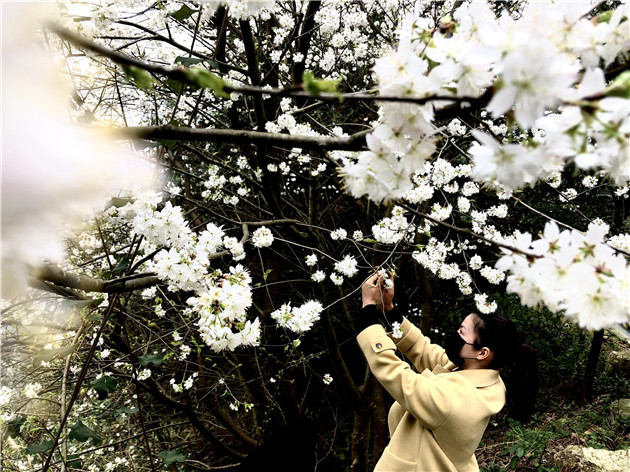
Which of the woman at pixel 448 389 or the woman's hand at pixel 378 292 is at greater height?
the woman's hand at pixel 378 292

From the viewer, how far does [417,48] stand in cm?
75

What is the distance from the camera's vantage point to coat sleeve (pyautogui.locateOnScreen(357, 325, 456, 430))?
5.90 feet

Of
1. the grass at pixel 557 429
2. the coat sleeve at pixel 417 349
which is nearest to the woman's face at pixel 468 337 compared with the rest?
the coat sleeve at pixel 417 349

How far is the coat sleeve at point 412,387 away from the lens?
70.8 inches

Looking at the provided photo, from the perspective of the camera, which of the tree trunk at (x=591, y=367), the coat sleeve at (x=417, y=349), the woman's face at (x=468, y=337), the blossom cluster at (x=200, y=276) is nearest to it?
the blossom cluster at (x=200, y=276)

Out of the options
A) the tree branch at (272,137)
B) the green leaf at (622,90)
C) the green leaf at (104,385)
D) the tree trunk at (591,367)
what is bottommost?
the tree trunk at (591,367)

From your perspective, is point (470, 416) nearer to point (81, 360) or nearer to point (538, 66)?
point (538, 66)

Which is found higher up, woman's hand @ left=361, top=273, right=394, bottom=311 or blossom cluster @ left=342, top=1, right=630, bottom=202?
woman's hand @ left=361, top=273, right=394, bottom=311

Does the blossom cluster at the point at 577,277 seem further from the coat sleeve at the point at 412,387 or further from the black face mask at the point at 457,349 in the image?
the black face mask at the point at 457,349

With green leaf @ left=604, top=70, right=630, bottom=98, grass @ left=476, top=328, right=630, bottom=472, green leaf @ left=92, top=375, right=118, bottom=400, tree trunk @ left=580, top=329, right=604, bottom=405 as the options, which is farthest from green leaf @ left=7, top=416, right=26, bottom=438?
tree trunk @ left=580, top=329, right=604, bottom=405

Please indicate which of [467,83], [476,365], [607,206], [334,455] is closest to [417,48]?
[467,83]

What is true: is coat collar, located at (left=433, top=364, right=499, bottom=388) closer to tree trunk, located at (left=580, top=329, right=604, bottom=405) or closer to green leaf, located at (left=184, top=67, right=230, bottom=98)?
green leaf, located at (left=184, top=67, right=230, bottom=98)

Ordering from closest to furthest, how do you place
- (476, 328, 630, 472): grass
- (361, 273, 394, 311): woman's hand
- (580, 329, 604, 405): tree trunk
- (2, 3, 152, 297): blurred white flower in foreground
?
1. (2, 3, 152, 297): blurred white flower in foreground
2. (361, 273, 394, 311): woman's hand
3. (476, 328, 630, 472): grass
4. (580, 329, 604, 405): tree trunk

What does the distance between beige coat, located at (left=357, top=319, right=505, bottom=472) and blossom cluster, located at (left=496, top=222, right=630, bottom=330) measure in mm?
1188
